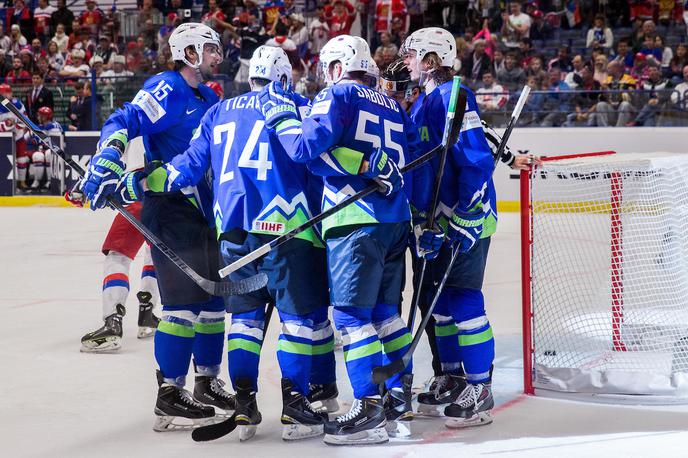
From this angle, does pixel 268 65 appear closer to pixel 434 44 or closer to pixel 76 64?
pixel 434 44

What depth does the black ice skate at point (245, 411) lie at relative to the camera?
329cm

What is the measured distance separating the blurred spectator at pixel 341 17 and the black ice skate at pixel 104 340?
867cm

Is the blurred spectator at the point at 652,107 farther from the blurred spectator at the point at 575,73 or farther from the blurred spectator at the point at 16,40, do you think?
the blurred spectator at the point at 16,40

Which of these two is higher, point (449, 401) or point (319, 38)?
point (319, 38)

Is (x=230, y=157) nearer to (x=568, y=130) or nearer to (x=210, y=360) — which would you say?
(x=210, y=360)

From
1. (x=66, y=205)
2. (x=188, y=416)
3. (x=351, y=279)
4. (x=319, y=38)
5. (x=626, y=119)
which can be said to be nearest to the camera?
(x=351, y=279)

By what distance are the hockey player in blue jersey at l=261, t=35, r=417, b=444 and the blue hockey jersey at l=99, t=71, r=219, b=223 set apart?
56 centimetres

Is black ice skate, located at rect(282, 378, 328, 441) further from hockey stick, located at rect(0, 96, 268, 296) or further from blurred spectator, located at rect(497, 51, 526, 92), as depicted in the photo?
blurred spectator, located at rect(497, 51, 526, 92)

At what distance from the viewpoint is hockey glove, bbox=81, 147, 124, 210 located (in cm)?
332

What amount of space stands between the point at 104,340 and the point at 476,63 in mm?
8073

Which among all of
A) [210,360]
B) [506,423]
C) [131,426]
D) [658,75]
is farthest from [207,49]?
[658,75]

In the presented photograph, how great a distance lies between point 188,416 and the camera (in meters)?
3.47

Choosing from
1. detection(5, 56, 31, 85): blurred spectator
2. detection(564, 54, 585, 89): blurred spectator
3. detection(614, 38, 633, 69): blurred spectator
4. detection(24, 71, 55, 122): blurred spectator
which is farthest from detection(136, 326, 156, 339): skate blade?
detection(5, 56, 31, 85): blurred spectator

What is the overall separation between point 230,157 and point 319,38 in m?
10.1
